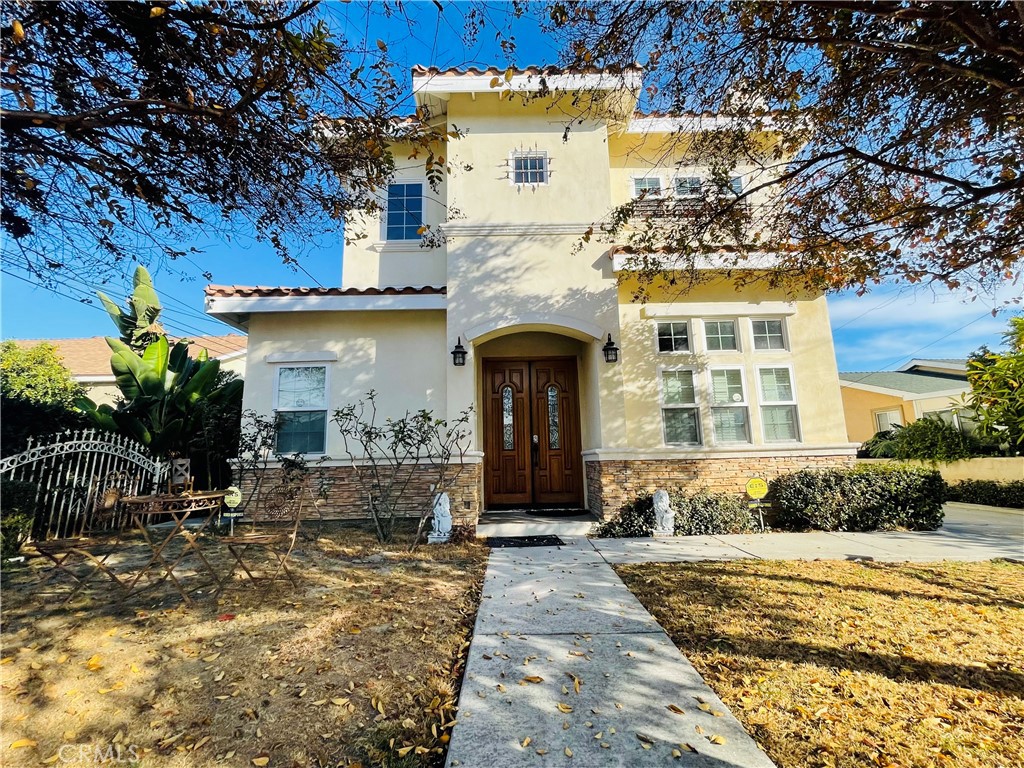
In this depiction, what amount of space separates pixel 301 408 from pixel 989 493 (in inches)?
652

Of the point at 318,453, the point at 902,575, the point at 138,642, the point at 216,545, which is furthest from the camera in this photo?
the point at 318,453

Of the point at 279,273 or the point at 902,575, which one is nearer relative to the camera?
the point at 902,575

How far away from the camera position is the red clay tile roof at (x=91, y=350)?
1744cm

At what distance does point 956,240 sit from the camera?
538cm

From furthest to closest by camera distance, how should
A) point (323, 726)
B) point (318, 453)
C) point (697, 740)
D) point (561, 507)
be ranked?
point (561, 507) → point (318, 453) → point (323, 726) → point (697, 740)

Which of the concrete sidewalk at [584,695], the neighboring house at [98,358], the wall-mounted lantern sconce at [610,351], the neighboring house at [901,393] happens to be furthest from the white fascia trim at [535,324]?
the neighboring house at [901,393]

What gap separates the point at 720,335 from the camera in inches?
347

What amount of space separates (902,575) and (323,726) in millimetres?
6254

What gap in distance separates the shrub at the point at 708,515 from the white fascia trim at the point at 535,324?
3266 mm

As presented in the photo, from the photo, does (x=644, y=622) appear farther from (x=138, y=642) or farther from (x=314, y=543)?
(x=314, y=543)

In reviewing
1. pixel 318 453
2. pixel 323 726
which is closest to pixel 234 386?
pixel 318 453

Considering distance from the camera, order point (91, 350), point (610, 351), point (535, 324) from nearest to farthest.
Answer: point (610, 351) → point (535, 324) → point (91, 350)

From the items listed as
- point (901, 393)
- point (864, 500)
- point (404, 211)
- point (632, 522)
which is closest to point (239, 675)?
point (632, 522)

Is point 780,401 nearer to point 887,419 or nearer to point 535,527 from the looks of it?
point 535,527
